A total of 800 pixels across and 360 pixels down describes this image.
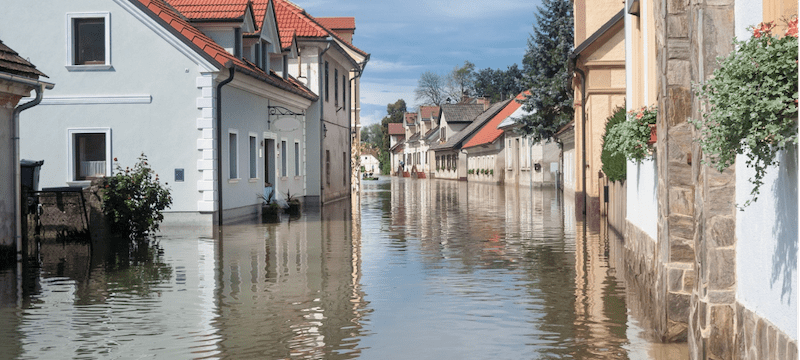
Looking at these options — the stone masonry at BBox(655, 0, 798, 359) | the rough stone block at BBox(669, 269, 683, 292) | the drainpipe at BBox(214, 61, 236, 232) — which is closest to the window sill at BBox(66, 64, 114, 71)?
the drainpipe at BBox(214, 61, 236, 232)

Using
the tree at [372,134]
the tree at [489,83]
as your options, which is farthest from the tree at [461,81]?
the tree at [372,134]

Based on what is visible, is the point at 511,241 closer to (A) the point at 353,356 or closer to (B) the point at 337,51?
(A) the point at 353,356

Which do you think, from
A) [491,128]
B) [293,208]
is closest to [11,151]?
[293,208]

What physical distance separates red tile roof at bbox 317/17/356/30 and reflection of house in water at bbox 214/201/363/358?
104 feet

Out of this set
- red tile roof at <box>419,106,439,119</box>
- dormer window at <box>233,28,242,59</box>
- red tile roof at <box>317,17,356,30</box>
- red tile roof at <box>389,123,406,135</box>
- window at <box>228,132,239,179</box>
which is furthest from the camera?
red tile roof at <box>389,123,406,135</box>

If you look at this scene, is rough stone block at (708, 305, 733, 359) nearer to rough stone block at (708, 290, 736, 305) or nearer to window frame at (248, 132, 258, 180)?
rough stone block at (708, 290, 736, 305)

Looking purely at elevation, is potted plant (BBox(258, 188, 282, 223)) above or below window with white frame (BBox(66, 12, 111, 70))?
below

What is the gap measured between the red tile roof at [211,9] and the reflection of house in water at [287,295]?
7351 mm

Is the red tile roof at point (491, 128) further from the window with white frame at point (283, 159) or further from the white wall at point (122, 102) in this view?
A: the white wall at point (122, 102)

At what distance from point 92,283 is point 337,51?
2350cm

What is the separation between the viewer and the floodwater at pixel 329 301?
7.29m

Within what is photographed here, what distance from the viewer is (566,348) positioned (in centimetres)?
716

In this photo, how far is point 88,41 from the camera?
2036 centimetres

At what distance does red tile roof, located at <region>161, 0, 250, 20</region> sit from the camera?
76.6ft
